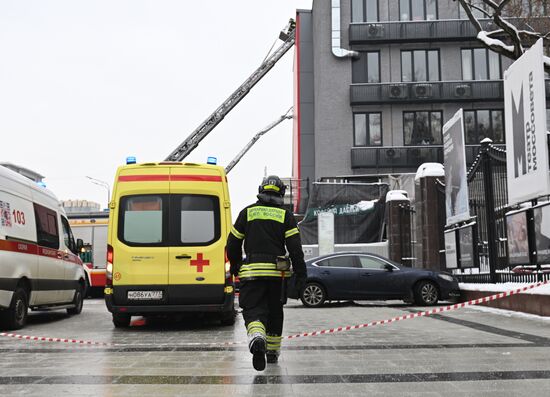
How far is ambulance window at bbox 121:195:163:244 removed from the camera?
10.8m

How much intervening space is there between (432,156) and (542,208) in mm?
25138

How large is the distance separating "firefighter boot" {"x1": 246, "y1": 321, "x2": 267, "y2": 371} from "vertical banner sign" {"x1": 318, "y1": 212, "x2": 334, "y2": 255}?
18.8 m

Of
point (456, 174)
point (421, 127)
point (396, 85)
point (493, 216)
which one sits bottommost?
point (493, 216)

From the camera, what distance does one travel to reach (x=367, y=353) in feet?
24.7

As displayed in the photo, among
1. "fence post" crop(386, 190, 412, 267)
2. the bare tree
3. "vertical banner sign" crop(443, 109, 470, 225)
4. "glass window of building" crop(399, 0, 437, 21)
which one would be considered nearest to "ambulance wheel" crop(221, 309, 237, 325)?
"vertical banner sign" crop(443, 109, 470, 225)

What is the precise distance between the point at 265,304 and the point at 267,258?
0.45m

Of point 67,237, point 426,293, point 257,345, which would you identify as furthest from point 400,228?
point 257,345

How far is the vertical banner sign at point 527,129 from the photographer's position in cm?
1175

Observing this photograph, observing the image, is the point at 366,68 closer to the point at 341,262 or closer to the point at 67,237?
the point at 341,262

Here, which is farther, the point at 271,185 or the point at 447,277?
the point at 447,277

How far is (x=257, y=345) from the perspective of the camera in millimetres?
5922

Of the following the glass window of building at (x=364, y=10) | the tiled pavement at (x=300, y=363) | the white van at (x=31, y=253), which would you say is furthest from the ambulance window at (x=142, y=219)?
the glass window of building at (x=364, y=10)

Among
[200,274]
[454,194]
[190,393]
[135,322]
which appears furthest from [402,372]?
[454,194]

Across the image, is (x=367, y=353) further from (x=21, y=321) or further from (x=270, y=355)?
(x=21, y=321)
